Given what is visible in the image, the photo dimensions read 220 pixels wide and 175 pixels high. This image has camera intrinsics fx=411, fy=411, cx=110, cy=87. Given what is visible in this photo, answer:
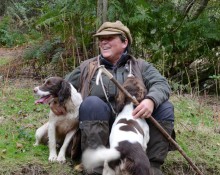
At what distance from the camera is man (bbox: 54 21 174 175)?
3.84 meters

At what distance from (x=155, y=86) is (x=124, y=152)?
96 centimetres

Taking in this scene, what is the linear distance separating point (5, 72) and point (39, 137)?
3.88m

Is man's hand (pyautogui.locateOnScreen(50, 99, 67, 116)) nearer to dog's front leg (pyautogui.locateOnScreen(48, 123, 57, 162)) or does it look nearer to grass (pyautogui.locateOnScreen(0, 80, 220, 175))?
dog's front leg (pyautogui.locateOnScreen(48, 123, 57, 162))

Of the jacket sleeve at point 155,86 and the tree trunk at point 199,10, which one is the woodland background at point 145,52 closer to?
the tree trunk at point 199,10

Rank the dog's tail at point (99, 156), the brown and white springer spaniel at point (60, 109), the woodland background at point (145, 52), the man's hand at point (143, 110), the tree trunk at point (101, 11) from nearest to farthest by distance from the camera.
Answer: the dog's tail at point (99, 156)
the man's hand at point (143, 110)
the brown and white springer spaniel at point (60, 109)
the woodland background at point (145, 52)
the tree trunk at point (101, 11)

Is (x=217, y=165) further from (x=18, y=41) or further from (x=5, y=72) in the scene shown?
(x=18, y=41)

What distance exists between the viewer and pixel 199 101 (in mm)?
6961

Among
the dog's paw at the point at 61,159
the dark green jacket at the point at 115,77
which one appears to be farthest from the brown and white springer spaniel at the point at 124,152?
the dog's paw at the point at 61,159

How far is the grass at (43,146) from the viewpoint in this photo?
4082 mm

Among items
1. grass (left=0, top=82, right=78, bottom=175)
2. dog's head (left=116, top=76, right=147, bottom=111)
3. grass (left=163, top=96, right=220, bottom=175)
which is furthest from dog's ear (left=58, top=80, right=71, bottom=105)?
grass (left=163, top=96, right=220, bottom=175)

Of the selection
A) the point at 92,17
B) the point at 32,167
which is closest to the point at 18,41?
the point at 92,17

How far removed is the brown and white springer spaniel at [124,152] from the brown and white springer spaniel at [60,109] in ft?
1.75

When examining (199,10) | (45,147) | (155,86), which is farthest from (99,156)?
(199,10)

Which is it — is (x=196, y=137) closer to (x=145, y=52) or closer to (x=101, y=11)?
(x=101, y=11)
